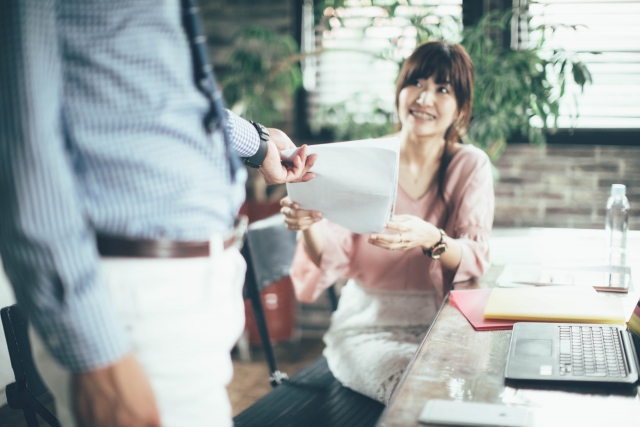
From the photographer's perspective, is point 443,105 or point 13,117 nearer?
point 13,117

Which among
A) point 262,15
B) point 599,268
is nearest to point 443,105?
point 599,268

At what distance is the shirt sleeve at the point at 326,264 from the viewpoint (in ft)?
5.50

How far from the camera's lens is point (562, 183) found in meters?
2.79

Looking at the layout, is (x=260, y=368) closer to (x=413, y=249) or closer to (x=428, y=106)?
(x=413, y=249)

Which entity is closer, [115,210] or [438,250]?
[115,210]

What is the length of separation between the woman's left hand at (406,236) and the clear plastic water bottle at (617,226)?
0.63 metres

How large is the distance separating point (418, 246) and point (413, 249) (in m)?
0.11

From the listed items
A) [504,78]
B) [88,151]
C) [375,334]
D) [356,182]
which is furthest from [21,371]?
[504,78]

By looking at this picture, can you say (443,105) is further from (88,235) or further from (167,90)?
(88,235)

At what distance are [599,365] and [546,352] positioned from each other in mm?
85

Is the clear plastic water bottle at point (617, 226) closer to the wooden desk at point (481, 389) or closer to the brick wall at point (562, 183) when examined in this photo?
the wooden desk at point (481, 389)

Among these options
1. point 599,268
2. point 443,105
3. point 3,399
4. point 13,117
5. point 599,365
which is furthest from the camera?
point 443,105

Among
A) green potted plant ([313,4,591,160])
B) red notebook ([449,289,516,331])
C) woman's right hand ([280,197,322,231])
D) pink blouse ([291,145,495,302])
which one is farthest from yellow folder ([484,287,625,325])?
green potted plant ([313,4,591,160])

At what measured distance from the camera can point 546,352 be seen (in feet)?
3.25
